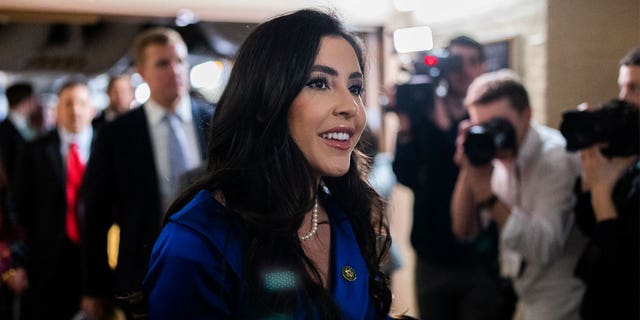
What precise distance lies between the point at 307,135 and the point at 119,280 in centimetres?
123

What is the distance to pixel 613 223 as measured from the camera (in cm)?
135

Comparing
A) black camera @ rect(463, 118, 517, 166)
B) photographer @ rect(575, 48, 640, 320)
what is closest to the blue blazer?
photographer @ rect(575, 48, 640, 320)

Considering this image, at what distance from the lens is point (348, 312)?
1062 mm

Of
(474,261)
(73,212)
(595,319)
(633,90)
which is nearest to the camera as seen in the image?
(633,90)

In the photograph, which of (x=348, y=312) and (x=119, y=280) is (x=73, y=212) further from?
(x=348, y=312)

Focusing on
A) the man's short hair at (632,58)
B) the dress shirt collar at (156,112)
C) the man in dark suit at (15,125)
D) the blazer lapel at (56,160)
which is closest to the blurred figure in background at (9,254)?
the blazer lapel at (56,160)

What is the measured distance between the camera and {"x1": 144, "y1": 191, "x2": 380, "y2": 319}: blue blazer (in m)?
0.92

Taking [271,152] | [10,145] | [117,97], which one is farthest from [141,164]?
[10,145]

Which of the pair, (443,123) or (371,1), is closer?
(443,123)

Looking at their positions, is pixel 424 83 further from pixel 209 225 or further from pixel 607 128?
pixel 209 225

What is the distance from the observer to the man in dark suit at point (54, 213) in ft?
11.0

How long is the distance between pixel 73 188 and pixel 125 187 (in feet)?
4.34

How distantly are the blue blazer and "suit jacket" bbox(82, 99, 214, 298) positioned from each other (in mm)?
1154

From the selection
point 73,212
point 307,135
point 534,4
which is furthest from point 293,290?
point 73,212
